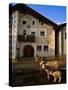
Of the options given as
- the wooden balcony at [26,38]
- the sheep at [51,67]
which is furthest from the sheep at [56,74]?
the wooden balcony at [26,38]

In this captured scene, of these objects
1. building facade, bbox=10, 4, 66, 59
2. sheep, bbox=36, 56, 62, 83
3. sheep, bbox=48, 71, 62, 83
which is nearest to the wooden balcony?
building facade, bbox=10, 4, 66, 59

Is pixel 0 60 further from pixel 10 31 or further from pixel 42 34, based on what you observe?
pixel 42 34

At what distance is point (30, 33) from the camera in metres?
2.40

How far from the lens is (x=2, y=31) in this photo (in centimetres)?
233

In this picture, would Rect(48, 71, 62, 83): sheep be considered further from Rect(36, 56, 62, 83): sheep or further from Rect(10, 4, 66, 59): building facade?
Rect(10, 4, 66, 59): building facade

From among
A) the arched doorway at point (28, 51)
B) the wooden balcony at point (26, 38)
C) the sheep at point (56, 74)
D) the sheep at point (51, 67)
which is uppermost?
the wooden balcony at point (26, 38)

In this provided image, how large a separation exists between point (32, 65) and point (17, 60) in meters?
0.17

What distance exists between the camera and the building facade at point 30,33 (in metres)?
2.36

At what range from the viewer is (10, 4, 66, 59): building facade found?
2.36 meters

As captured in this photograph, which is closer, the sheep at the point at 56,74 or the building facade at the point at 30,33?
the building facade at the point at 30,33

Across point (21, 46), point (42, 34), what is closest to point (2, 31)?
point (21, 46)

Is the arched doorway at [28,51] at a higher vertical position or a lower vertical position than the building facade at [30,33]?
lower

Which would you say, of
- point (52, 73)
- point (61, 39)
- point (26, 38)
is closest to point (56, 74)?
point (52, 73)

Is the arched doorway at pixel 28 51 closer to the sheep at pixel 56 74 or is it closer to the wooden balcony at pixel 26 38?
the wooden balcony at pixel 26 38
